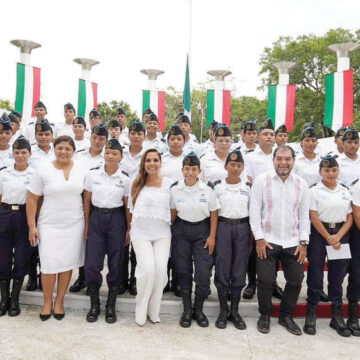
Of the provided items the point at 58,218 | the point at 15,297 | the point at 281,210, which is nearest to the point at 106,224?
the point at 58,218

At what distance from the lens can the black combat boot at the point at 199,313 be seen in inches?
148

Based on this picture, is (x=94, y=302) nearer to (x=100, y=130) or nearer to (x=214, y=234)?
(x=214, y=234)

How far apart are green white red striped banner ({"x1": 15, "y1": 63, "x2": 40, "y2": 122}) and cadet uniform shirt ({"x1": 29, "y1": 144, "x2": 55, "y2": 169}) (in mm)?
4256

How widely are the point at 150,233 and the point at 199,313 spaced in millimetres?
997

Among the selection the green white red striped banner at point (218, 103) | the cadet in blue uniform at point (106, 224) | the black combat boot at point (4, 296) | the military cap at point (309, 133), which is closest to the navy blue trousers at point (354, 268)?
the military cap at point (309, 133)

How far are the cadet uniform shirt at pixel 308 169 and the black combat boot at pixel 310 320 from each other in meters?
1.53

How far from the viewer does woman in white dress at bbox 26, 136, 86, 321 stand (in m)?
3.73

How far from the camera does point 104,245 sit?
3.87 m

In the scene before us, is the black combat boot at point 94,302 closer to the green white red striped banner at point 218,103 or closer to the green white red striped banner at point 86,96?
the green white red striped banner at point 218,103

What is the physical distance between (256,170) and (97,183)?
2.15 metres

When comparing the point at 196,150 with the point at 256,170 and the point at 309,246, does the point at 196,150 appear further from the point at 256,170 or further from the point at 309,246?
the point at 309,246

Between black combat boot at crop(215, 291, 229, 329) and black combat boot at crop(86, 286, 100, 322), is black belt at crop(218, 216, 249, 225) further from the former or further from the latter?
→ black combat boot at crop(86, 286, 100, 322)

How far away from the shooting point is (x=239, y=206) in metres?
3.73

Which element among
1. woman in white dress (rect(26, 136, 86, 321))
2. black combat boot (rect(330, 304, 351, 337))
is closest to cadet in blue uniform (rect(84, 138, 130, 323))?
woman in white dress (rect(26, 136, 86, 321))
